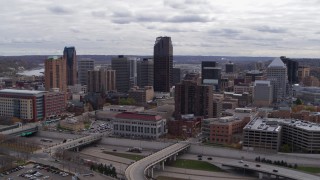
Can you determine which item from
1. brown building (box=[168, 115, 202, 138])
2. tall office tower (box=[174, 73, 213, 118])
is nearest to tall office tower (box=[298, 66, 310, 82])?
tall office tower (box=[174, 73, 213, 118])

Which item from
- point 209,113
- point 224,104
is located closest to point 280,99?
point 224,104

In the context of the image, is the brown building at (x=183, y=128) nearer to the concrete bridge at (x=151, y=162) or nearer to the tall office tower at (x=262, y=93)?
the concrete bridge at (x=151, y=162)

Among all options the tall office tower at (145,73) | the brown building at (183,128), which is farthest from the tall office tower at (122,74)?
the brown building at (183,128)

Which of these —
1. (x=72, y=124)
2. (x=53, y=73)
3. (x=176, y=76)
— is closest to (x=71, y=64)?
(x=53, y=73)

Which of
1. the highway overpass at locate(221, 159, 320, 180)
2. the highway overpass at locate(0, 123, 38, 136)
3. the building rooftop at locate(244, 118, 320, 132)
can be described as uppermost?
the building rooftop at locate(244, 118, 320, 132)

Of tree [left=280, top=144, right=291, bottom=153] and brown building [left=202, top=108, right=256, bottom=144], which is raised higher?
brown building [left=202, top=108, right=256, bottom=144]

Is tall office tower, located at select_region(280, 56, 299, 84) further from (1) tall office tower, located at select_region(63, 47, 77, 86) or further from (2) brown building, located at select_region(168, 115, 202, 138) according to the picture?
(2) brown building, located at select_region(168, 115, 202, 138)
